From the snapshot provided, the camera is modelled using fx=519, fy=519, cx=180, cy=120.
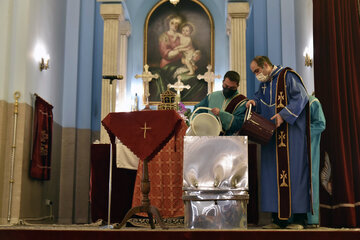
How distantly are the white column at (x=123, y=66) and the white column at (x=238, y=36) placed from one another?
2208mm

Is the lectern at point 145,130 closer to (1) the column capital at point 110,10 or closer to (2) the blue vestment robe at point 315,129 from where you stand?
(2) the blue vestment robe at point 315,129

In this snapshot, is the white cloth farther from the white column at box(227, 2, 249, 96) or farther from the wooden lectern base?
the white column at box(227, 2, 249, 96)

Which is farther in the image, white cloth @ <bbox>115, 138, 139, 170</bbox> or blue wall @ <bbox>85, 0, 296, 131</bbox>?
blue wall @ <bbox>85, 0, 296, 131</bbox>

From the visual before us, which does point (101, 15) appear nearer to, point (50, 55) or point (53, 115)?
point (50, 55)

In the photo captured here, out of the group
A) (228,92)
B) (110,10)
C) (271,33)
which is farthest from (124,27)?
(228,92)

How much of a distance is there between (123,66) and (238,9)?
2587mm

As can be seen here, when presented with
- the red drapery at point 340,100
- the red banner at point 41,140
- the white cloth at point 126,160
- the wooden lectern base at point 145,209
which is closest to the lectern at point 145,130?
the wooden lectern base at point 145,209

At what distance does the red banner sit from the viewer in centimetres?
863

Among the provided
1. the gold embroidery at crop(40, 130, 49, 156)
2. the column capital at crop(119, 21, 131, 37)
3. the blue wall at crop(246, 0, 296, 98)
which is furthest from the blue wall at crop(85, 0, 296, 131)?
the gold embroidery at crop(40, 130, 49, 156)

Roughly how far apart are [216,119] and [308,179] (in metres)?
1.18

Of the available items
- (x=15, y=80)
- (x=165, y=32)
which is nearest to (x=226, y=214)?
(x=15, y=80)

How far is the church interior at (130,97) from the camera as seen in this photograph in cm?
589

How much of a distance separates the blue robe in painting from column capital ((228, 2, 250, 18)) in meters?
4.55

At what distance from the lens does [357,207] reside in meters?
5.94
